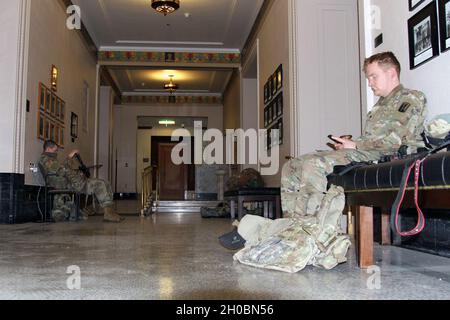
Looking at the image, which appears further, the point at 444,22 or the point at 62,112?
the point at 62,112

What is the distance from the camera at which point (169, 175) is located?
19344 millimetres

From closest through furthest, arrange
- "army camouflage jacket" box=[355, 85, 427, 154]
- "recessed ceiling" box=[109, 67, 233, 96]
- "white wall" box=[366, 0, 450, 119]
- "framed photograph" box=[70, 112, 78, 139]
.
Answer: "army camouflage jacket" box=[355, 85, 427, 154], "white wall" box=[366, 0, 450, 119], "framed photograph" box=[70, 112, 78, 139], "recessed ceiling" box=[109, 67, 233, 96]

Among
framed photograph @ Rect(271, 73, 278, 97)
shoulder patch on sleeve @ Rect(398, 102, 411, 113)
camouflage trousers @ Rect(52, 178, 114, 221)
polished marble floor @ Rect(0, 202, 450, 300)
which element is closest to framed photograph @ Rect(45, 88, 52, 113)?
camouflage trousers @ Rect(52, 178, 114, 221)

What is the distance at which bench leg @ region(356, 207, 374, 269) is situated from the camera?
2.53m

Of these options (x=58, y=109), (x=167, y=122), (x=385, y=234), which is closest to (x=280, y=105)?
(x=385, y=234)

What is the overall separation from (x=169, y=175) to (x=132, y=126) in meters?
2.99

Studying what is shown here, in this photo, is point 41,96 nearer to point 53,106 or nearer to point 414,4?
point 53,106

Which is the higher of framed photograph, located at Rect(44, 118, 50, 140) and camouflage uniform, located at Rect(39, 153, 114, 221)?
framed photograph, located at Rect(44, 118, 50, 140)

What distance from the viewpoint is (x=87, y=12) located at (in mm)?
9562

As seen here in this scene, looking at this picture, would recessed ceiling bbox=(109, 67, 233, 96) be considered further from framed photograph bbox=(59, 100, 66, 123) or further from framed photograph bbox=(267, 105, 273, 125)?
framed photograph bbox=(267, 105, 273, 125)

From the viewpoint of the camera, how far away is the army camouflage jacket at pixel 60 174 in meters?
7.19

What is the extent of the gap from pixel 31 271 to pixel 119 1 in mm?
7701

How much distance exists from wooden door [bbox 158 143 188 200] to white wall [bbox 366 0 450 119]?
1555 cm
